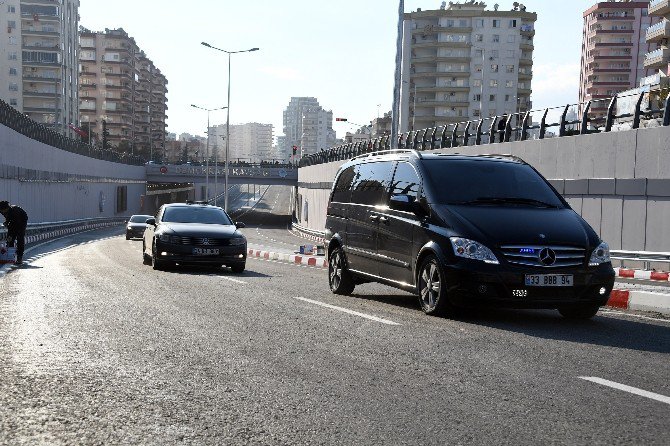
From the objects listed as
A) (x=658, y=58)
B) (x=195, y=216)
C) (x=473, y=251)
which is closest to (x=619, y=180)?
(x=195, y=216)

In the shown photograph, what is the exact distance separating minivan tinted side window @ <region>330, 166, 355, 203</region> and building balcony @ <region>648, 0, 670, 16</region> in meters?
70.9

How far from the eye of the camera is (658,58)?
80.1m

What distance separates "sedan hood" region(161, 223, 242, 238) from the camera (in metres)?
18.3

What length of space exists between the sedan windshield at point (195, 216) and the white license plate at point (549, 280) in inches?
449

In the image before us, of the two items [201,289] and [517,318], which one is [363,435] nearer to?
[517,318]

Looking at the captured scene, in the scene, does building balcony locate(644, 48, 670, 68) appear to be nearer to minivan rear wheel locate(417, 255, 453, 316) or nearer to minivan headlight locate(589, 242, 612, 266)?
minivan headlight locate(589, 242, 612, 266)

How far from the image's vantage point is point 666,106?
2211 centimetres

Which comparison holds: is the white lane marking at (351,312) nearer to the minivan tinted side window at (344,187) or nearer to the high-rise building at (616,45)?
the minivan tinted side window at (344,187)

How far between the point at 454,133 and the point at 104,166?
46.6m

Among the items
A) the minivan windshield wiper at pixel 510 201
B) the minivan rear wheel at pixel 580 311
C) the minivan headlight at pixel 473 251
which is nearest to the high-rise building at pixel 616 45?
the minivan windshield wiper at pixel 510 201

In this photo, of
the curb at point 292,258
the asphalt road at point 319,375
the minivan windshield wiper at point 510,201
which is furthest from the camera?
the curb at point 292,258

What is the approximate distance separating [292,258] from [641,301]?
582 inches

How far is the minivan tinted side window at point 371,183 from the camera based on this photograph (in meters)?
12.0

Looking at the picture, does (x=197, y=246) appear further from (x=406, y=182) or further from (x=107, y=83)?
(x=107, y=83)
